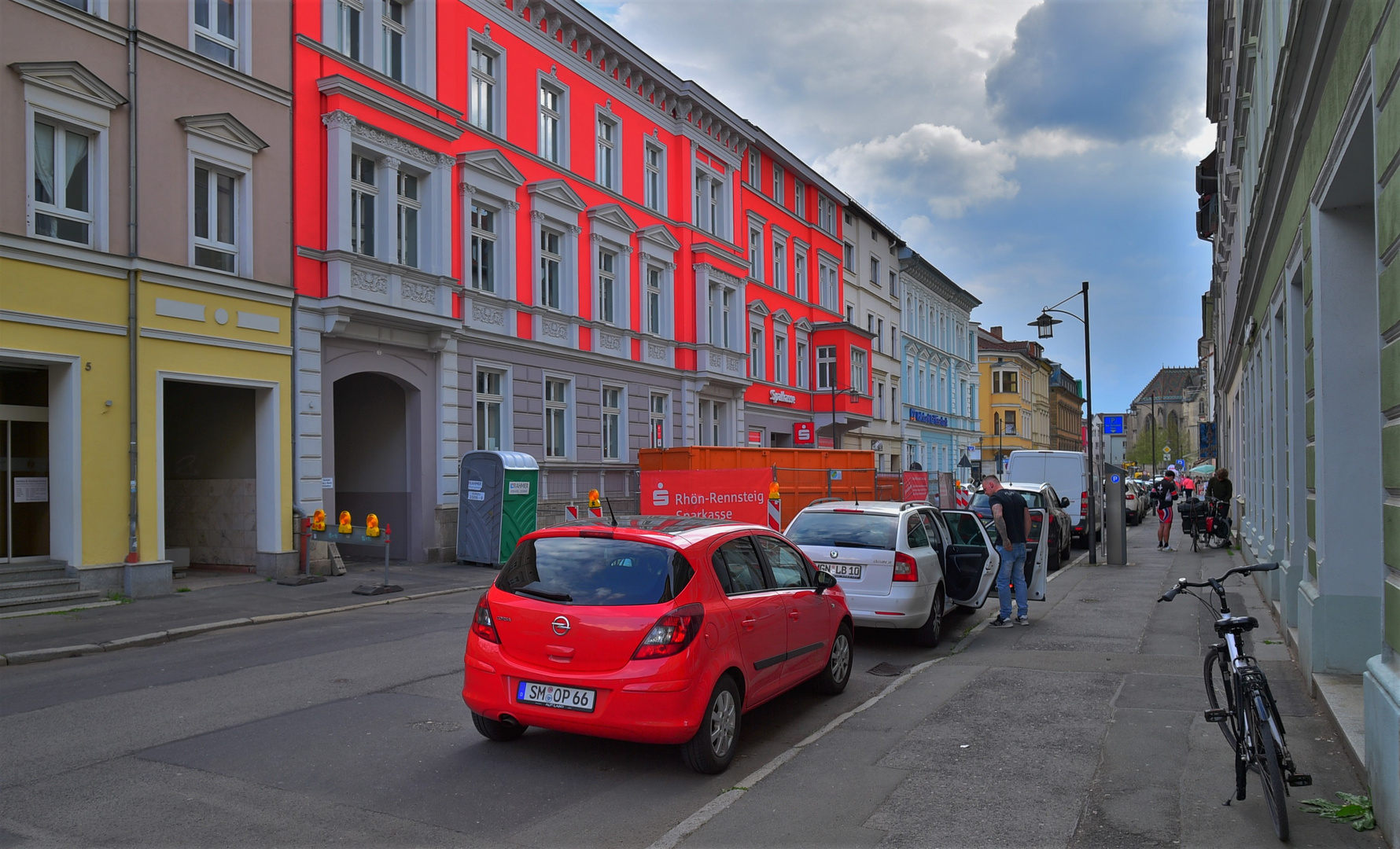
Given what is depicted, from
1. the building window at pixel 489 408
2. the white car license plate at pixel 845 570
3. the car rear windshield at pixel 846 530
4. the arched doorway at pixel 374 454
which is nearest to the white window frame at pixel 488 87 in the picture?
the building window at pixel 489 408

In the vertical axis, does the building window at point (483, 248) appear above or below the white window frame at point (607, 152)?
below

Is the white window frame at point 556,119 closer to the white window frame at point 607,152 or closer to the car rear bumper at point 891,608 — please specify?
the white window frame at point 607,152

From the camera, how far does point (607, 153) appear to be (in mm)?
28328

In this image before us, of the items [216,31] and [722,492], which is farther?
[722,492]

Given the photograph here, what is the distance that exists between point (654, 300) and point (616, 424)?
4.79 m

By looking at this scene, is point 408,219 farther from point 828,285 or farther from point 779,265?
point 828,285

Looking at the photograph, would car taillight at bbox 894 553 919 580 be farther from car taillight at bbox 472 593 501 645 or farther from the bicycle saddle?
car taillight at bbox 472 593 501 645

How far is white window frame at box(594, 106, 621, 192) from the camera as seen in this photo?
27.5 meters

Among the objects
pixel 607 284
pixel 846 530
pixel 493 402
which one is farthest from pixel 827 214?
pixel 846 530

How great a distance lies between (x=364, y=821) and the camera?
5.18 metres

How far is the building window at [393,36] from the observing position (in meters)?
20.5

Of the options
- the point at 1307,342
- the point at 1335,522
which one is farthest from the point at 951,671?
the point at 1307,342

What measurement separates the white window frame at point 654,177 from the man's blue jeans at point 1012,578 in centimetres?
2014

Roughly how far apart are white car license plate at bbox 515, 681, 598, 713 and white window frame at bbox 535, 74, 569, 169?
20866 mm
